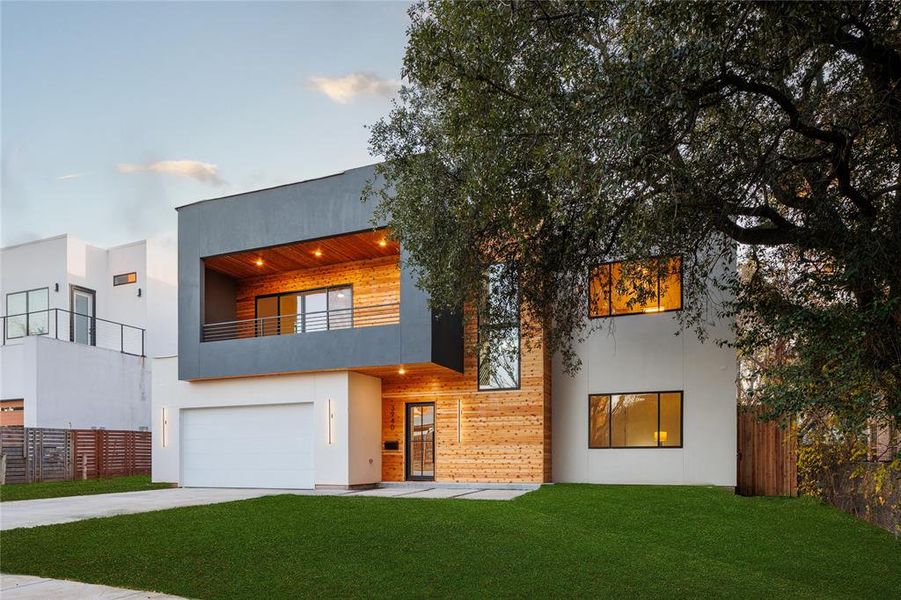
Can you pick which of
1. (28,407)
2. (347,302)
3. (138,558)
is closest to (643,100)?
(138,558)

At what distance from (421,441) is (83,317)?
1504 centimetres

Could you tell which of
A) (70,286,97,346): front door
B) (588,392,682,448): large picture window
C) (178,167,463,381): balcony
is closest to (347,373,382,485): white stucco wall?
(178,167,463,381): balcony

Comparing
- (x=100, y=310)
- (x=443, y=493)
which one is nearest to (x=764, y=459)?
(x=443, y=493)

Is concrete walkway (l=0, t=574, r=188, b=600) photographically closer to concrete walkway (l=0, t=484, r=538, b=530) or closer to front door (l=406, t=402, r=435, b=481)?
concrete walkway (l=0, t=484, r=538, b=530)

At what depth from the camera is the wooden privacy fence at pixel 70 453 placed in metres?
17.7

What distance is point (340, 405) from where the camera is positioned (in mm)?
14578

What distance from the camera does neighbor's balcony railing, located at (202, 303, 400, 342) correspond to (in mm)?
15773

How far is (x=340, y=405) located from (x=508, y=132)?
9.02 m

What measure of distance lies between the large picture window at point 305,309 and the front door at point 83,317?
31.8 ft

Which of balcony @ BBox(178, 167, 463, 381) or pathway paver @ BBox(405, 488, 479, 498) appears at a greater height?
balcony @ BBox(178, 167, 463, 381)

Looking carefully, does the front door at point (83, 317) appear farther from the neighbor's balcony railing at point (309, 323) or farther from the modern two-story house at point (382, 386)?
the neighbor's balcony railing at point (309, 323)

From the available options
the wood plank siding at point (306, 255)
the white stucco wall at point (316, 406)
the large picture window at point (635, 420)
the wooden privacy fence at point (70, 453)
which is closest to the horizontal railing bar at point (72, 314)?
the wooden privacy fence at point (70, 453)

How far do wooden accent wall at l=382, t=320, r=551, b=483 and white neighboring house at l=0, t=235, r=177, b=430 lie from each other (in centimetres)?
1208

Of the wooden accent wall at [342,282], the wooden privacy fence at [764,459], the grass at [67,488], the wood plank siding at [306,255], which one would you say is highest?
the wood plank siding at [306,255]
